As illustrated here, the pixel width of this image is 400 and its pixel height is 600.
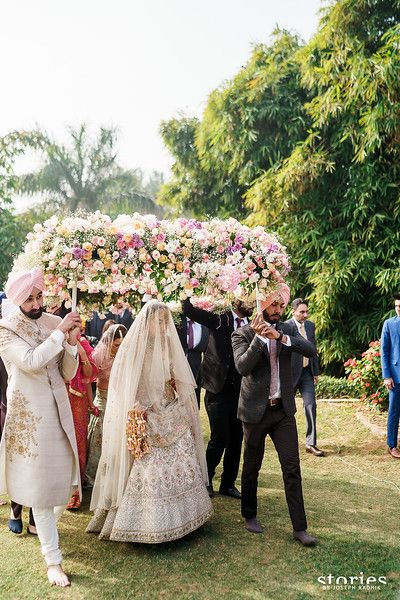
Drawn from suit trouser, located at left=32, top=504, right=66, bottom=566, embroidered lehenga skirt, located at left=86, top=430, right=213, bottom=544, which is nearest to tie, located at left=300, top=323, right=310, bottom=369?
embroidered lehenga skirt, located at left=86, top=430, right=213, bottom=544

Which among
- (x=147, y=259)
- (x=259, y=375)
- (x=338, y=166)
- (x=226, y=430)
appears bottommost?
(x=226, y=430)

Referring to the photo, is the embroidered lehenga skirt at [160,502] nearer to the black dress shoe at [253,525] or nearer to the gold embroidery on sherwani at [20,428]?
the black dress shoe at [253,525]

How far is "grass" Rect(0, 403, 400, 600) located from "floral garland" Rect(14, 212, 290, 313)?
2.14 m

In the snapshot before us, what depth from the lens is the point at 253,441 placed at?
5562 mm

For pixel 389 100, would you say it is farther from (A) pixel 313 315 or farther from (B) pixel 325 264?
(A) pixel 313 315

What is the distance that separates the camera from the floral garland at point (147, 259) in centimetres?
518

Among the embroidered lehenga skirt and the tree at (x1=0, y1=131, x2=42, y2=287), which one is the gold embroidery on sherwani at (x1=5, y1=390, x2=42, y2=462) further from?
the tree at (x1=0, y1=131, x2=42, y2=287)

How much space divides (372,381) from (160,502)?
628cm

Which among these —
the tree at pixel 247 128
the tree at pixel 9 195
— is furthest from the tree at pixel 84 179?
the tree at pixel 247 128

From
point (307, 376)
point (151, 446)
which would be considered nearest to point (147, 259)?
point (151, 446)

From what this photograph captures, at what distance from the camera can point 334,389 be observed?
499 inches

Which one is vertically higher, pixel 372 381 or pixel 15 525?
pixel 372 381

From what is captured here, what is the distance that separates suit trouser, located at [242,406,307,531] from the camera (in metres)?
5.26

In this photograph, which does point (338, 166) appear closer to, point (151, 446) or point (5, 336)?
point (151, 446)
